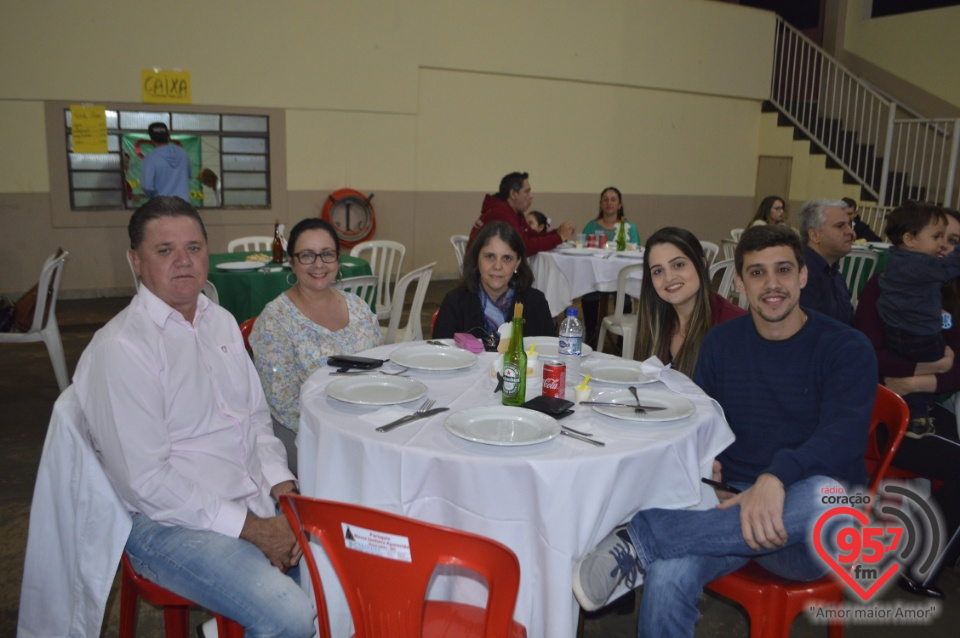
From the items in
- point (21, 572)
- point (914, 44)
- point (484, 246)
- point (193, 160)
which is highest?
point (914, 44)

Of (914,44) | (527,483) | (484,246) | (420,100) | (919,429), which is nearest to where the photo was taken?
(527,483)

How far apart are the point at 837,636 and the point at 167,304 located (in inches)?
75.6

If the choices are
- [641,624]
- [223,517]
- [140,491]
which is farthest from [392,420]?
[641,624]

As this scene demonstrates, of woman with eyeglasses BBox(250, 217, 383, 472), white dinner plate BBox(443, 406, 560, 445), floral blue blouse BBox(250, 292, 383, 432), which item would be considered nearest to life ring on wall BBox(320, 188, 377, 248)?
woman with eyeglasses BBox(250, 217, 383, 472)

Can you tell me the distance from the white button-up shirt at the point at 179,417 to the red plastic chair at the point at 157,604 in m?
0.15

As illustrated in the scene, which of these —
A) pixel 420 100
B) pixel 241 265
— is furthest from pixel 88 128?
pixel 241 265

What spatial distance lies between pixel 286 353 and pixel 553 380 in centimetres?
100

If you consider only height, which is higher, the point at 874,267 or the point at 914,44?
the point at 914,44

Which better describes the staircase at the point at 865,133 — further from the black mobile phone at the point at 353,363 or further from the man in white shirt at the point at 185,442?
the man in white shirt at the point at 185,442

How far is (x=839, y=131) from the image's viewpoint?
10312mm

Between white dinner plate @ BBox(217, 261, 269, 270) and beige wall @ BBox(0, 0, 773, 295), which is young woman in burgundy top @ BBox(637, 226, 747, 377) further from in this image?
beige wall @ BBox(0, 0, 773, 295)

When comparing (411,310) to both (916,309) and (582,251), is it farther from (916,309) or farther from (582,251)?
(916,309)

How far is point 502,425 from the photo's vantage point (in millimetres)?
1729

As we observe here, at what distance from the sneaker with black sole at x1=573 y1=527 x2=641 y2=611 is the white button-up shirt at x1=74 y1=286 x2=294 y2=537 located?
0.80 meters
